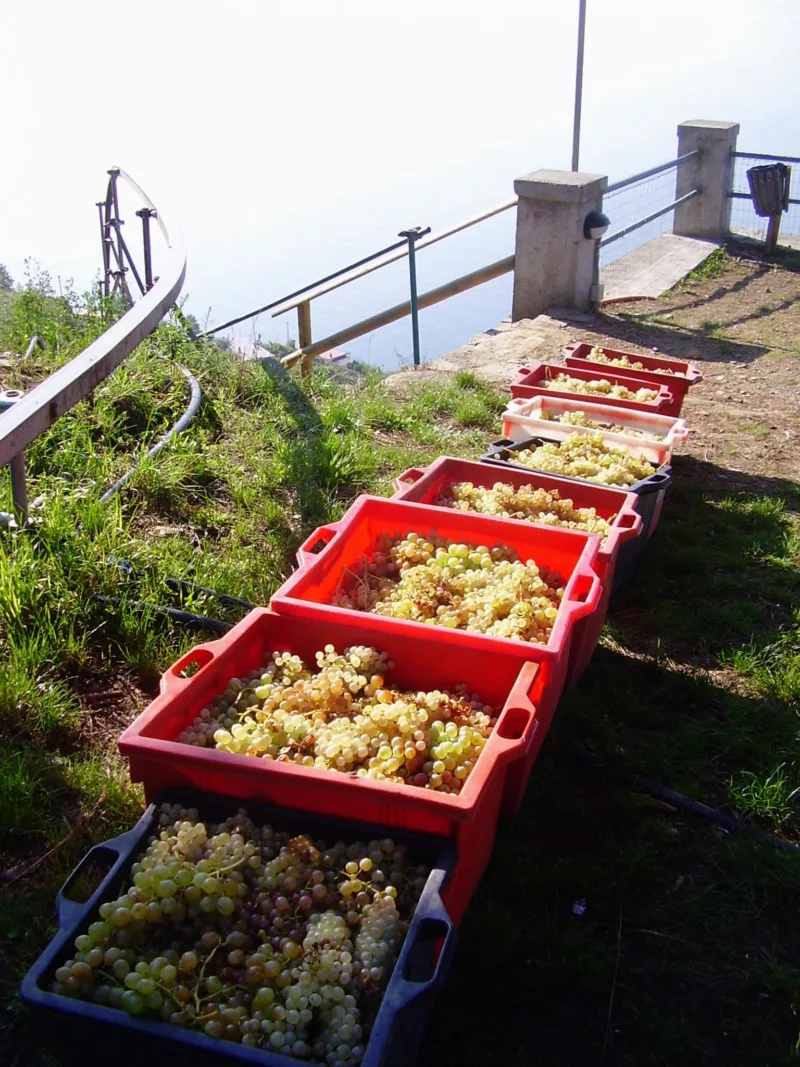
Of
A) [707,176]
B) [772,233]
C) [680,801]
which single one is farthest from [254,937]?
[707,176]

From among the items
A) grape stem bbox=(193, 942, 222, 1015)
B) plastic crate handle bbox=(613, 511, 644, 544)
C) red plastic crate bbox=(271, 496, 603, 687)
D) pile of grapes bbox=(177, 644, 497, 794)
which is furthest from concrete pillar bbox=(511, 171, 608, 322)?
grape stem bbox=(193, 942, 222, 1015)

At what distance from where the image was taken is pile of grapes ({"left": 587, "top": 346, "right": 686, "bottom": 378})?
203 inches

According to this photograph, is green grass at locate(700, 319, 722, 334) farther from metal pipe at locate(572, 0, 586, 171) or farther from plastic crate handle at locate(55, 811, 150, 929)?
plastic crate handle at locate(55, 811, 150, 929)

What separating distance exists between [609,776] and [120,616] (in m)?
1.59

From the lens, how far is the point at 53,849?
2408 mm

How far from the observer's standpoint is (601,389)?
4.82 m

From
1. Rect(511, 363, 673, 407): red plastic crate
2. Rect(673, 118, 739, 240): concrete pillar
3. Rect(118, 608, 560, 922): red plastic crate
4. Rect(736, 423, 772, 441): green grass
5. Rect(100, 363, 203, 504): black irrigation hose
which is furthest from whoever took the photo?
Rect(673, 118, 739, 240): concrete pillar

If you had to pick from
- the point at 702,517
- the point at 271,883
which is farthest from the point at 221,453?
the point at 271,883

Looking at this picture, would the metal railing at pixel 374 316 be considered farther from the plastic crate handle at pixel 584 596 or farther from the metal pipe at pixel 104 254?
the plastic crate handle at pixel 584 596

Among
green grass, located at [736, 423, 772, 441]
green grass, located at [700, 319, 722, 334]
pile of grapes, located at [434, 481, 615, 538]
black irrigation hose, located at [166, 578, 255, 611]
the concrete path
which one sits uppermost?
pile of grapes, located at [434, 481, 615, 538]

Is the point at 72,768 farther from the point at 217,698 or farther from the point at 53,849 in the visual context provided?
the point at 217,698

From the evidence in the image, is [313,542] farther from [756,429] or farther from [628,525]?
[756,429]

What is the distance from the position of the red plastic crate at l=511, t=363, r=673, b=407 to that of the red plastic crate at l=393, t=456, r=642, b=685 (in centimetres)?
91

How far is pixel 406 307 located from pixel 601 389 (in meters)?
4.53
